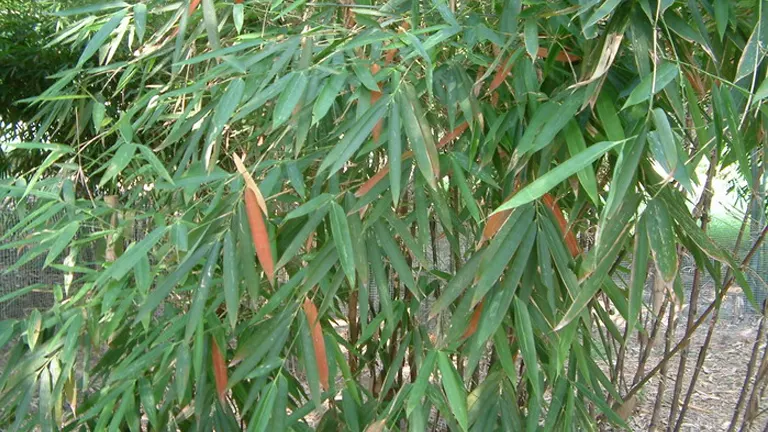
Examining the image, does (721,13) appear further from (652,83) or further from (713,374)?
(713,374)

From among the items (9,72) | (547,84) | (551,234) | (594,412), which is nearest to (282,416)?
(551,234)

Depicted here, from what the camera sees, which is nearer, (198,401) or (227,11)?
(198,401)

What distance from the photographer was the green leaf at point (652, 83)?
29.4 inches

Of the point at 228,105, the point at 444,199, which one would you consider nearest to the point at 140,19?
the point at 228,105

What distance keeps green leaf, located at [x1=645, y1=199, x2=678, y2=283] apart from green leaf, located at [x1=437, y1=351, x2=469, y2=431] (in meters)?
0.28

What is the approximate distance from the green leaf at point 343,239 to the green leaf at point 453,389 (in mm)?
164

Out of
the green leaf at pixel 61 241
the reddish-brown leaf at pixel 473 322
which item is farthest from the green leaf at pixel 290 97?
the green leaf at pixel 61 241

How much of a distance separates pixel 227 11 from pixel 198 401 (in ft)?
2.17

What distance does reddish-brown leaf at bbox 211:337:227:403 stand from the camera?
3.41 ft

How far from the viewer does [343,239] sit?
0.84m

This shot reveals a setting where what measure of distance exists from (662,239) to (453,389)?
0.97 ft

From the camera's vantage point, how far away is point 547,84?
40.9 inches

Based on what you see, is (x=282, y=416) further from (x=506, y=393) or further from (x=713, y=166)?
(x=713, y=166)

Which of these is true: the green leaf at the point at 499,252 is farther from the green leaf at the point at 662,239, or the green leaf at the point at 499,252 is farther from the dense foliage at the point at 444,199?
the green leaf at the point at 662,239
